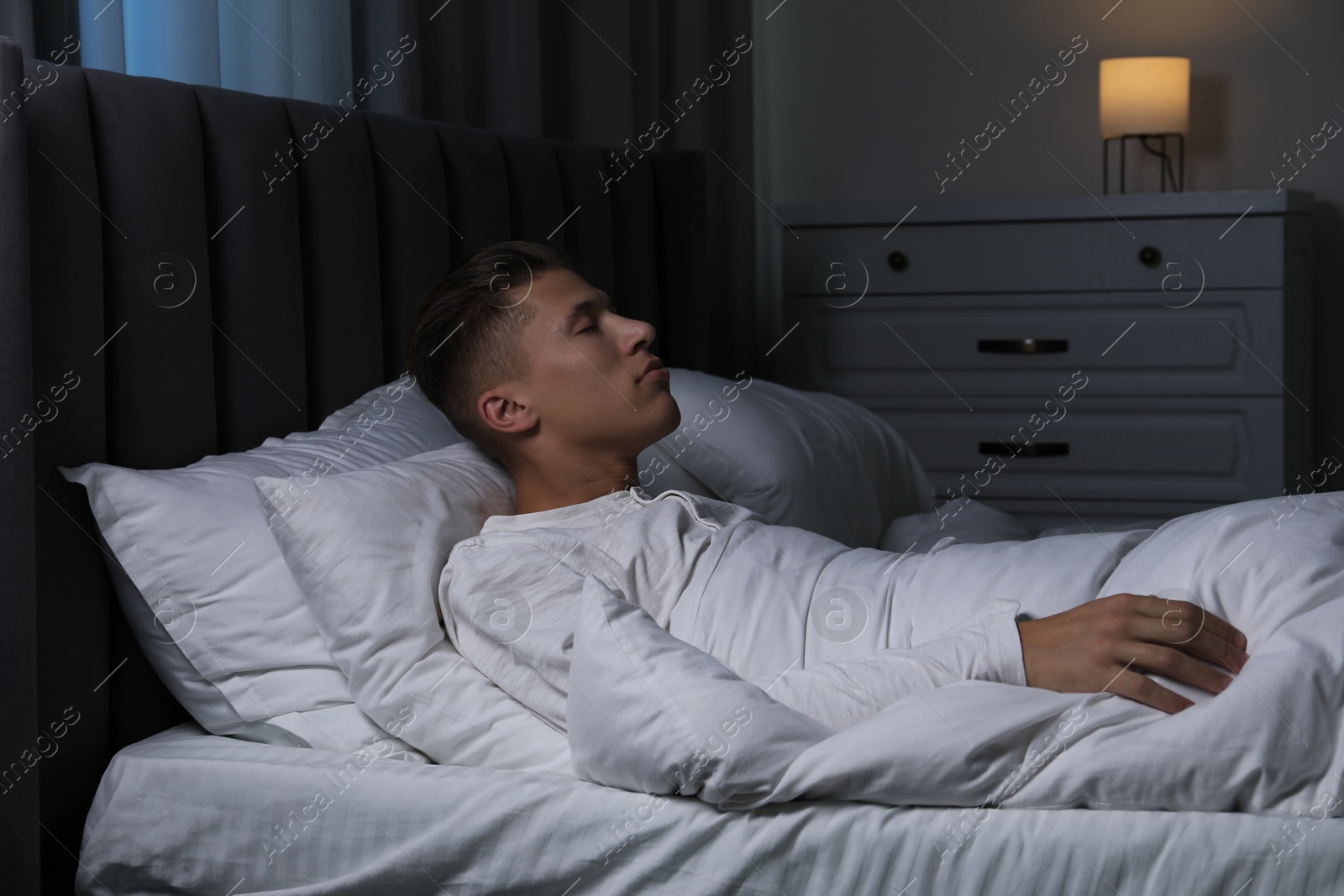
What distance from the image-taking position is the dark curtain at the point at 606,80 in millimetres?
1984

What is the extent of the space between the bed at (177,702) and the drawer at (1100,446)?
57.7 inches

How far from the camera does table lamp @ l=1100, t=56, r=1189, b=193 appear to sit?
8.75 feet

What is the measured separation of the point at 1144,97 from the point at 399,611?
2228 mm

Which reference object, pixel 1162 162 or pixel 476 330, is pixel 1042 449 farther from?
pixel 476 330

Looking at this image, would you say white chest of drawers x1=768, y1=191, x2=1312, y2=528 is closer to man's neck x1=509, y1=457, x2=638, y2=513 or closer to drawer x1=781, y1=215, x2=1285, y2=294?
drawer x1=781, y1=215, x2=1285, y2=294

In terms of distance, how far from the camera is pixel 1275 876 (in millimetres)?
777

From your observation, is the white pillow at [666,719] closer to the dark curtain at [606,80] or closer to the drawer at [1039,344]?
the dark curtain at [606,80]

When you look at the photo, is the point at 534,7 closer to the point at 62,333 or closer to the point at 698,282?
the point at 698,282

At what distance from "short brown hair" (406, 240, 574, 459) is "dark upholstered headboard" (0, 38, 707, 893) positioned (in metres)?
0.17

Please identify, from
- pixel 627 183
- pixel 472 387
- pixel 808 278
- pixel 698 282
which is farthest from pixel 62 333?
pixel 808 278

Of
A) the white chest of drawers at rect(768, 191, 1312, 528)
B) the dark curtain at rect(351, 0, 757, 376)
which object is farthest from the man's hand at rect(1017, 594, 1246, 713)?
the white chest of drawers at rect(768, 191, 1312, 528)

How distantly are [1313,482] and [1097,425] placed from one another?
616 mm

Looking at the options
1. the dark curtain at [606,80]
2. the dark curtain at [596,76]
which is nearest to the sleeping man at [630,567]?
the dark curtain at [596,76]

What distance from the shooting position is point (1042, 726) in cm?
84
